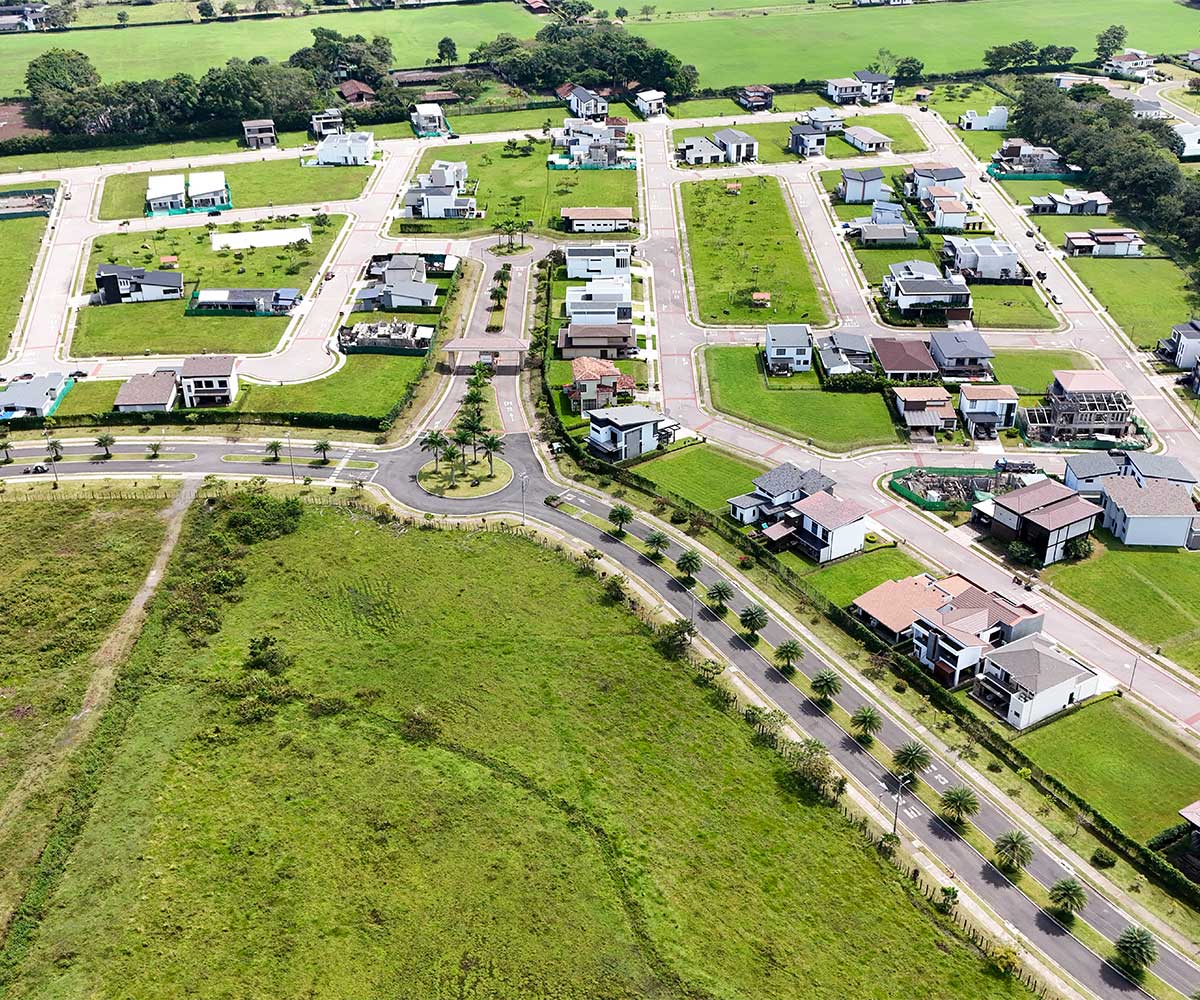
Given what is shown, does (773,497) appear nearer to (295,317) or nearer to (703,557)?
(703,557)

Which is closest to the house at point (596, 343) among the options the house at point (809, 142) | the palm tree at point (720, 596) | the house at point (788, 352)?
the house at point (788, 352)

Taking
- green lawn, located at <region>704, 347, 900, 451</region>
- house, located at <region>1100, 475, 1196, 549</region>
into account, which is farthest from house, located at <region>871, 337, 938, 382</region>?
house, located at <region>1100, 475, 1196, 549</region>

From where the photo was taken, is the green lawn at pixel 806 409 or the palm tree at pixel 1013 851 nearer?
the palm tree at pixel 1013 851

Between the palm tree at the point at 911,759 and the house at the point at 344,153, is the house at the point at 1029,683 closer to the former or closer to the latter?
the palm tree at the point at 911,759

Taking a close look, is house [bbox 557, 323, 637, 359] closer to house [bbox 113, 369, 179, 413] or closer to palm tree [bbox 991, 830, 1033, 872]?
house [bbox 113, 369, 179, 413]

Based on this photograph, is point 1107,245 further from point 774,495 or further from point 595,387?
point 774,495

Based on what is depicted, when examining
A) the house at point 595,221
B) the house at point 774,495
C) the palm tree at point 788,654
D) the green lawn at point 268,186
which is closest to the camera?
the palm tree at point 788,654
